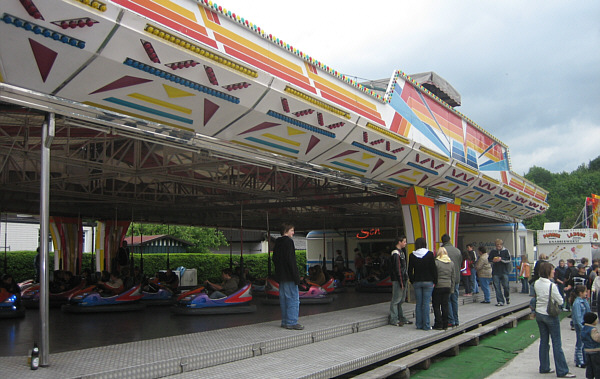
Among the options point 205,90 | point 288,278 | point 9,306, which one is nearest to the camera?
point 205,90

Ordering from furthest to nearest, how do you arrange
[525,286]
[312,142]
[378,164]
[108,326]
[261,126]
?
[525,286], [378,164], [108,326], [312,142], [261,126]

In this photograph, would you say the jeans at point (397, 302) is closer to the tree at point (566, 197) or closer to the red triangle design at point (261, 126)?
Answer: the red triangle design at point (261, 126)

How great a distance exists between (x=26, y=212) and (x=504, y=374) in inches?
400

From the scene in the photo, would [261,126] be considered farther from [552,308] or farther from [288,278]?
[552,308]

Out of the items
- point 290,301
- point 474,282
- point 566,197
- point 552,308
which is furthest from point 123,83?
point 566,197

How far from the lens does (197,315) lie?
25.2ft

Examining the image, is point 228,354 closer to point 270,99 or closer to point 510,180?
point 270,99

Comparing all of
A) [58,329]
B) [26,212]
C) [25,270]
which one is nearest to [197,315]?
[58,329]

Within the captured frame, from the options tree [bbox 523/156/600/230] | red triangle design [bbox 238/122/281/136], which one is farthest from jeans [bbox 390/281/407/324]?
tree [bbox 523/156/600/230]

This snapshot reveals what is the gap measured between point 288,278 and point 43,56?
125 inches

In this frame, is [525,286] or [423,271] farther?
[525,286]

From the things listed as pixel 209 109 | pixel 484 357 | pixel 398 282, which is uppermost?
pixel 209 109

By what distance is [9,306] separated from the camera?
7.28 metres

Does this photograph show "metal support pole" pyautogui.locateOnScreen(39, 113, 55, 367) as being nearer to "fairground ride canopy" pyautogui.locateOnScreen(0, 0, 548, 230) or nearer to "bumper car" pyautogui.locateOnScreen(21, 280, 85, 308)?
"fairground ride canopy" pyautogui.locateOnScreen(0, 0, 548, 230)
